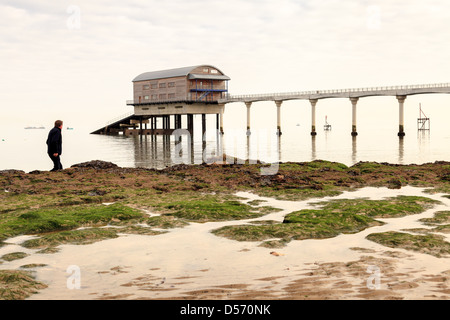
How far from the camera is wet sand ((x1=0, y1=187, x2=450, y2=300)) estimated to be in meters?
6.11

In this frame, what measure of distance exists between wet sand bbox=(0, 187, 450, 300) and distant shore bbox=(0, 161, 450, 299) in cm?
21

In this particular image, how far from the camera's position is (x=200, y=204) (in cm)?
1280

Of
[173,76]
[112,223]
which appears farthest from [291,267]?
[173,76]

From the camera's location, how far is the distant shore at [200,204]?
913 cm

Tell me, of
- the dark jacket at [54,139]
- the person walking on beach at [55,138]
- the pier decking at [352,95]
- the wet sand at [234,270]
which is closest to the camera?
the wet sand at [234,270]

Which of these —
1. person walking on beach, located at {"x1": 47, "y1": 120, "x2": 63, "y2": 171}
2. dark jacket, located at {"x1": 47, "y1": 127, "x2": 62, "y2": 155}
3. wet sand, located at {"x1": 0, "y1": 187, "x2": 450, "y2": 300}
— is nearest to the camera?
wet sand, located at {"x1": 0, "y1": 187, "x2": 450, "y2": 300}

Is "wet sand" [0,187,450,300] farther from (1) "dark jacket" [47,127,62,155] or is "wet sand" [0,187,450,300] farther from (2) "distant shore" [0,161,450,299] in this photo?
(1) "dark jacket" [47,127,62,155]

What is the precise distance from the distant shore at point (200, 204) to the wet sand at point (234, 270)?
21 centimetres

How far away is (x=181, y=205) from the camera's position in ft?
42.2

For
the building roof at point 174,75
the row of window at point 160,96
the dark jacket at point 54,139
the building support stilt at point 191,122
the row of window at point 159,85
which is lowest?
the dark jacket at point 54,139

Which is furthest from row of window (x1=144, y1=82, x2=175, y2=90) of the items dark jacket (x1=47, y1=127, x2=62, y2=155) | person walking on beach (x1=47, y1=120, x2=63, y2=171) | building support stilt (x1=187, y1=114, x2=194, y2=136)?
dark jacket (x1=47, y1=127, x2=62, y2=155)

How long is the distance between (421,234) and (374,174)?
10651 millimetres

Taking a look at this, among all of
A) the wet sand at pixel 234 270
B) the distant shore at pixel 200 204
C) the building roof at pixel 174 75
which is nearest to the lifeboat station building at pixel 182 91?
the building roof at pixel 174 75

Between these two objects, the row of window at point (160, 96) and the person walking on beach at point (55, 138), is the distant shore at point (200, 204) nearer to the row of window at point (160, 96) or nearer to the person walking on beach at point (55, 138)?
the person walking on beach at point (55, 138)
